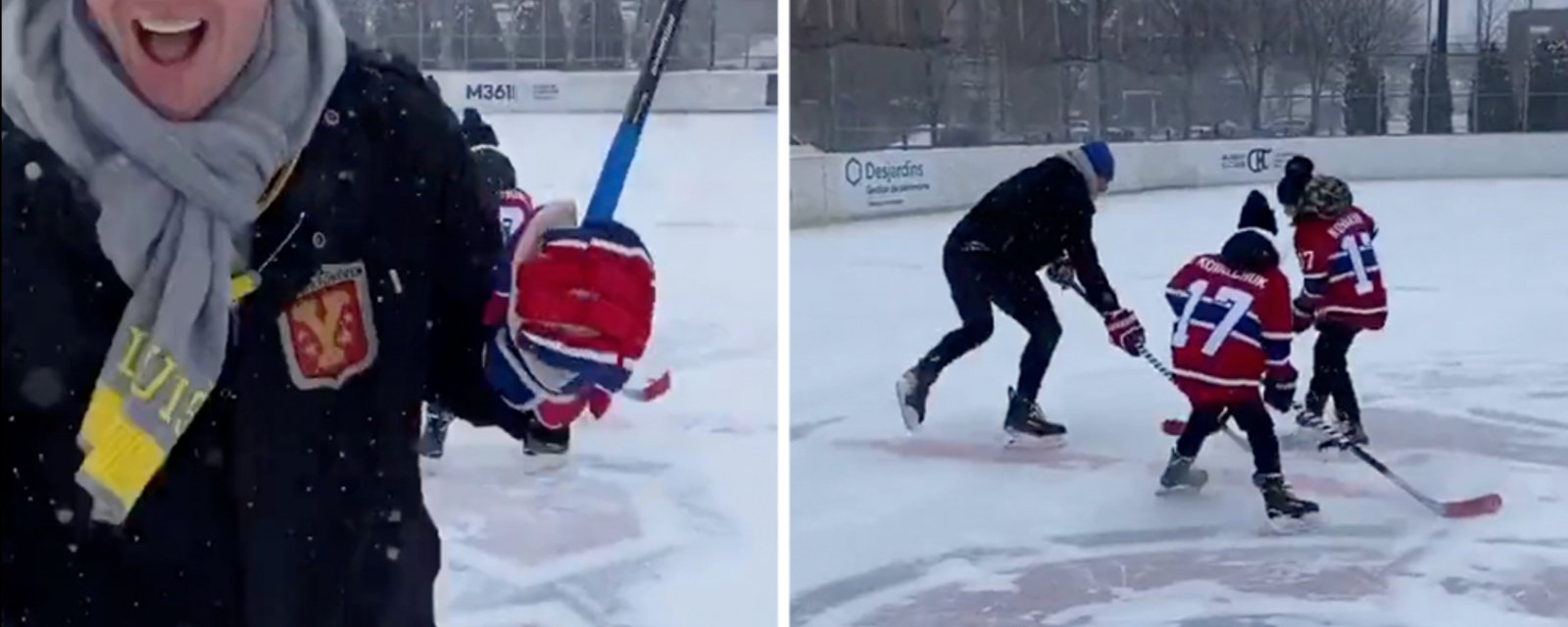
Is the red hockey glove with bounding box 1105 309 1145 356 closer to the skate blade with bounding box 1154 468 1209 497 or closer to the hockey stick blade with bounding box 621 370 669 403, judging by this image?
the skate blade with bounding box 1154 468 1209 497

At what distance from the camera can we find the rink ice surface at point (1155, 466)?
1.96 m

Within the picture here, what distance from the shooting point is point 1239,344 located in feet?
6.40

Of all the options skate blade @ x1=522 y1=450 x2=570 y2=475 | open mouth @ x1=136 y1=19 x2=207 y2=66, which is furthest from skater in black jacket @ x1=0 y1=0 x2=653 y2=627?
skate blade @ x1=522 y1=450 x2=570 y2=475

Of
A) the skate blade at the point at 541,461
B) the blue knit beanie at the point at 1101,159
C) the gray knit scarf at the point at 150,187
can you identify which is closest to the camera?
the gray knit scarf at the point at 150,187

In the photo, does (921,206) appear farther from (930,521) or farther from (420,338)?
(420,338)

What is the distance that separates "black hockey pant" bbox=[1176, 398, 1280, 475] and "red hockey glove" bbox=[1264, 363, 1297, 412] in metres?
0.01

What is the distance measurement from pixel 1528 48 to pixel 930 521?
0.87 meters

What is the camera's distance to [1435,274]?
1.96 metres

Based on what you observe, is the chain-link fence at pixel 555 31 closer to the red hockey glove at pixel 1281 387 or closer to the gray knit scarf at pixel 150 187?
the gray knit scarf at pixel 150 187

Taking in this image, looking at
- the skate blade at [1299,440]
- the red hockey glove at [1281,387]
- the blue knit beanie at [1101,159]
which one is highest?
the blue knit beanie at [1101,159]

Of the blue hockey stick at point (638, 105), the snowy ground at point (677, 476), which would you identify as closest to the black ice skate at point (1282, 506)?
the snowy ground at point (677, 476)

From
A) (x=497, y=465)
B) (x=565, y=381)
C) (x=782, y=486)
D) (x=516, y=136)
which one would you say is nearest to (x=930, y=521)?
(x=782, y=486)

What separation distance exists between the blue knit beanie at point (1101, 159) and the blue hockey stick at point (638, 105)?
2.10 ft

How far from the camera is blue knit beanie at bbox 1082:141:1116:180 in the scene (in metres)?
1.89
